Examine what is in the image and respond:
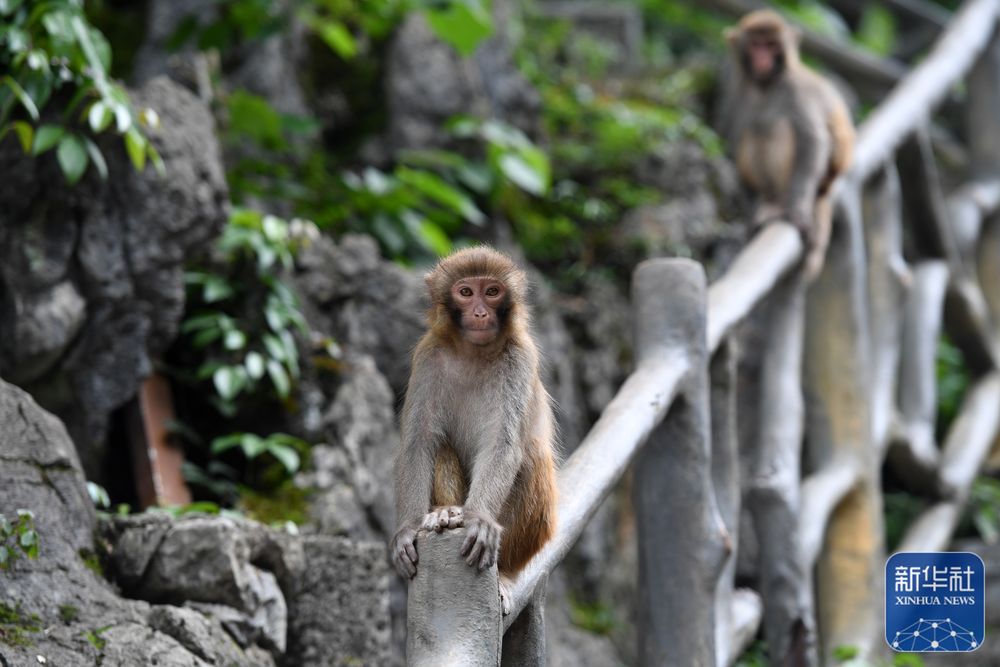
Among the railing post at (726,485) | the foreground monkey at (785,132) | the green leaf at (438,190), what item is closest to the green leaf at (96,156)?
the railing post at (726,485)

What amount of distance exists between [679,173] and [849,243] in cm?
204

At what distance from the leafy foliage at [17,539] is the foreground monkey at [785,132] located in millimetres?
3608

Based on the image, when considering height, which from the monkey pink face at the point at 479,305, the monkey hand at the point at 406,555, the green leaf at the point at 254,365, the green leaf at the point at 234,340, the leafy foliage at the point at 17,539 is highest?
→ the green leaf at the point at 234,340

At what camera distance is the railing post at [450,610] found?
265 centimetres

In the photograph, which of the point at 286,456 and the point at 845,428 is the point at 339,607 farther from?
the point at 845,428

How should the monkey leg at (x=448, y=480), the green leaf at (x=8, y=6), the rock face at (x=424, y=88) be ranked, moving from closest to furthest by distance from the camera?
1. the monkey leg at (x=448, y=480)
2. the green leaf at (x=8, y=6)
3. the rock face at (x=424, y=88)

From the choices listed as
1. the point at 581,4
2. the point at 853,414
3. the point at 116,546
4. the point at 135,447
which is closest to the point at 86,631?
the point at 116,546

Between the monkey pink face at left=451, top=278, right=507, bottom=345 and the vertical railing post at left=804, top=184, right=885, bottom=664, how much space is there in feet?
9.47

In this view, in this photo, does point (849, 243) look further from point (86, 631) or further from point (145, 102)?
point (86, 631)

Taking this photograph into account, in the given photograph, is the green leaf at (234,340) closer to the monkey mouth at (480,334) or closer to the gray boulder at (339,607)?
the gray boulder at (339,607)

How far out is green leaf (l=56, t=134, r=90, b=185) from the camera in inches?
166

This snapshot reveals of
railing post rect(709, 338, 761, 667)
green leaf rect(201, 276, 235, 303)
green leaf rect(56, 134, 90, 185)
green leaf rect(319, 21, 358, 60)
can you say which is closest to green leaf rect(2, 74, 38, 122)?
green leaf rect(56, 134, 90, 185)

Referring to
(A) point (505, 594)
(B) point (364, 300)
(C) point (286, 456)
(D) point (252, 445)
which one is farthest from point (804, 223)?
(A) point (505, 594)

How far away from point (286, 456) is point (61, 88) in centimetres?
156
